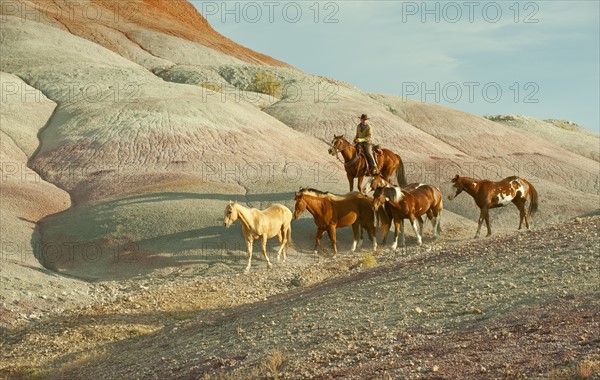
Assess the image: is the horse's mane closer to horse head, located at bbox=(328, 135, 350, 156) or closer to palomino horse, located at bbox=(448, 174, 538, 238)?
horse head, located at bbox=(328, 135, 350, 156)

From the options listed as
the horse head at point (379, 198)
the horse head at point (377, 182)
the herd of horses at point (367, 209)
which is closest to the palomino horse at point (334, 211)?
the herd of horses at point (367, 209)

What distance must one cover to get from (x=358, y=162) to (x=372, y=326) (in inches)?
774

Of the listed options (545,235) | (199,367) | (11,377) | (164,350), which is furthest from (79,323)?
(545,235)

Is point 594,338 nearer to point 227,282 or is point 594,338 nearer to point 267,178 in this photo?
point 227,282

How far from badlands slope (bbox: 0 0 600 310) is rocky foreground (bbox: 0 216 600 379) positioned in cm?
379

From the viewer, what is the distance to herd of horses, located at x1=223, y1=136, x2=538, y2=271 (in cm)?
2919

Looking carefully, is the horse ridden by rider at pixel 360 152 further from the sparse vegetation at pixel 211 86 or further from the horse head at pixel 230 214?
the sparse vegetation at pixel 211 86

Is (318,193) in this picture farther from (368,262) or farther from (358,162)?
(368,262)

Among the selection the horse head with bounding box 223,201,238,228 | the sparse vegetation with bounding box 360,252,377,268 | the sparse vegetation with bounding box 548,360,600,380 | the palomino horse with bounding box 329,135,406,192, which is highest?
the palomino horse with bounding box 329,135,406,192

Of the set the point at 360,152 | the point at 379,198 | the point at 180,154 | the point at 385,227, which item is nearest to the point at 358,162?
the point at 360,152

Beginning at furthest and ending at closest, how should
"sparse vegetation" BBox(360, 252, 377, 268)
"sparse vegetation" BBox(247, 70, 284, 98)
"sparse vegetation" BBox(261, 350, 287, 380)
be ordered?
"sparse vegetation" BBox(247, 70, 284, 98) < "sparse vegetation" BBox(360, 252, 377, 268) < "sparse vegetation" BBox(261, 350, 287, 380)

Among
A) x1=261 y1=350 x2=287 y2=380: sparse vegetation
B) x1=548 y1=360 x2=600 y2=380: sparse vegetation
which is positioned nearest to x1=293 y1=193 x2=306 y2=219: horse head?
x1=261 y1=350 x2=287 y2=380: sparse vegetation

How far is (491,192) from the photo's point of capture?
33.0 m

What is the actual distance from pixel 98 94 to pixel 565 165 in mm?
25330
